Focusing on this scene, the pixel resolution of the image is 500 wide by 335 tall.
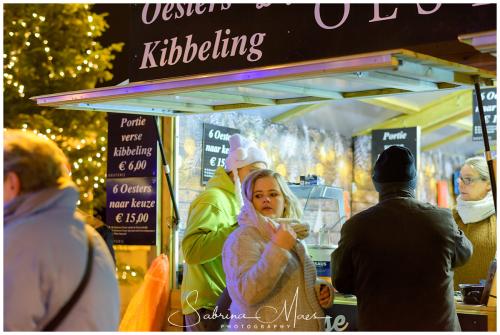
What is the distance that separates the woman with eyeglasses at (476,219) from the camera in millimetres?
5098

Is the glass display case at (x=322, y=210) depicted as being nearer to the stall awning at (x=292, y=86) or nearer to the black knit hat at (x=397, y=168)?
the stall awning at (x=292, y=86)

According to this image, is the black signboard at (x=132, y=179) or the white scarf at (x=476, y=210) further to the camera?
the black signboard at (x=132, y=179)

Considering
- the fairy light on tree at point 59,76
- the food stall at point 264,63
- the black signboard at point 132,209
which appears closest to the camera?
the food stall at point 264,63

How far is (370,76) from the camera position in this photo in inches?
149

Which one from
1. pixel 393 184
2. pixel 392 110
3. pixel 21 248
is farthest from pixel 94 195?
pixel 21 248

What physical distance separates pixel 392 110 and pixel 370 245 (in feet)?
16.5

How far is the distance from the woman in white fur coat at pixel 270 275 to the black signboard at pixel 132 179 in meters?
1.87

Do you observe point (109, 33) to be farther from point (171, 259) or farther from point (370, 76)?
point (370, 76)

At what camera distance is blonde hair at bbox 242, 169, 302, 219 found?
4098 mm

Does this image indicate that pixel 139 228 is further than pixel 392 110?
No

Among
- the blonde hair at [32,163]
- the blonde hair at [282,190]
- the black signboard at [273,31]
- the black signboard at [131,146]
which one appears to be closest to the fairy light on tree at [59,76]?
the black signboard at [131,146]

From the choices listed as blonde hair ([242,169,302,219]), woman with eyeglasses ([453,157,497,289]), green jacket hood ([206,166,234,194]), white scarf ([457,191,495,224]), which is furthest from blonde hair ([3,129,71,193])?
white scarf ([457,191,495,224])

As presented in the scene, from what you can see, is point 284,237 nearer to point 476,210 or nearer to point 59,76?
point 476,210

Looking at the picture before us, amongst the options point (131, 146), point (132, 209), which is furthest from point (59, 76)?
point (132, 209)
